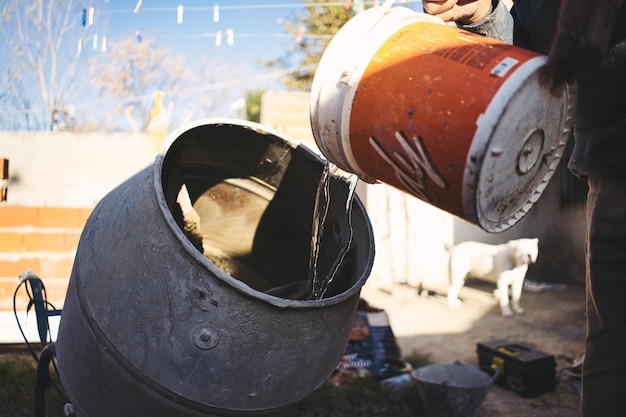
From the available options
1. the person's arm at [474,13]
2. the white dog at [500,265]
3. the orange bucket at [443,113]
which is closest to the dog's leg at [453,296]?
the white dog at [500,265]

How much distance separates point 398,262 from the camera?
7.34 metres

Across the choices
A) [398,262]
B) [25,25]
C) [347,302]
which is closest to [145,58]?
[25,25]

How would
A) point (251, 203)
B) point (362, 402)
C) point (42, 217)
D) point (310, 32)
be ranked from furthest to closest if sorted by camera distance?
point (310, 32)
point (42, 217)
point (362, 402)
point (251, 203)

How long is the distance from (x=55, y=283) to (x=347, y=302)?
3.87 meters

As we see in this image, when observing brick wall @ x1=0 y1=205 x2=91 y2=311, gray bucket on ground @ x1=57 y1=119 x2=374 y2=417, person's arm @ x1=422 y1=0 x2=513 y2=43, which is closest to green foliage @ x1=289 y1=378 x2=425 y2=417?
gray bucket on ground @ x1=57 y1=119 x2=374 y2=417

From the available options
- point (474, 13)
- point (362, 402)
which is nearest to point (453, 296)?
point (362, 402)

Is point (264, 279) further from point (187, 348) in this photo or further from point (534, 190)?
point (534, 190)

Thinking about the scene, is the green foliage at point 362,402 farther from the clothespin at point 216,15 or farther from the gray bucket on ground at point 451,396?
the clothespin at point 216,15

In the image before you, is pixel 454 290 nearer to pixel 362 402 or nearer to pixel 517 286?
A: pixel 517 286

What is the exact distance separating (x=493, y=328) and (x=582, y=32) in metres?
4.56

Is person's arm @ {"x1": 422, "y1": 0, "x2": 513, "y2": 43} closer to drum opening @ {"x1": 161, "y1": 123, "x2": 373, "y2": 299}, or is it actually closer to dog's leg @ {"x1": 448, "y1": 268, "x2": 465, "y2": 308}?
drum opening @ {"x1": 161, "y1": 123, "x2": 373, "y2": 299}

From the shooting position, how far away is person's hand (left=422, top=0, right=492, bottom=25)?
1.44 metres

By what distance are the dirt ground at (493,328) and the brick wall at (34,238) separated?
315 cm

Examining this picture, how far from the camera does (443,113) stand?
1.01 metres
